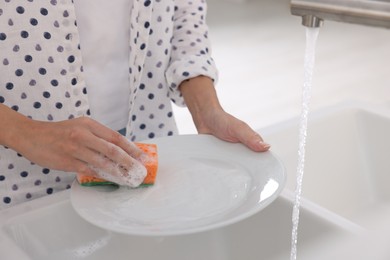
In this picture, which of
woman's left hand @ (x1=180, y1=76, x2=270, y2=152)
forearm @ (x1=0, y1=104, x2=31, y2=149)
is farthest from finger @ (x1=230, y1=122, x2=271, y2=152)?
forearm @ (x1=0, y1=104, x2=31, y2=149)

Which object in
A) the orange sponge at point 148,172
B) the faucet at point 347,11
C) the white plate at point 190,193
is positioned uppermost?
the faucet at point 347,11

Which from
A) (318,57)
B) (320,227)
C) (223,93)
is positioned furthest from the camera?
(318,57)

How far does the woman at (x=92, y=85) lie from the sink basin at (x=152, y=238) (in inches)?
2.8

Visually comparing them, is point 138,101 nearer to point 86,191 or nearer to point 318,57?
point 86,191

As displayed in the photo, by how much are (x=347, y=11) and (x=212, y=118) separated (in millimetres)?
477

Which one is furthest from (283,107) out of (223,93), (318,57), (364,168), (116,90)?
(116,90)

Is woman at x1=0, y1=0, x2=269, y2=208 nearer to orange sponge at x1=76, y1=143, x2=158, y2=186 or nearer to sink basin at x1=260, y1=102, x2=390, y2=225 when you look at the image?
orange sponge at x1=76, y1=143, x2=158, y2=186

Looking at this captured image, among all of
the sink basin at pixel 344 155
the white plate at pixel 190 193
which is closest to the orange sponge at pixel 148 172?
the white plate at pixel 190 193

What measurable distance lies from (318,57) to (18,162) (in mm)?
3028

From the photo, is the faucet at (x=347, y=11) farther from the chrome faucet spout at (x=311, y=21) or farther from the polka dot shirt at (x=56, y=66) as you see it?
the polka dot shirt at (x=56, y=66)

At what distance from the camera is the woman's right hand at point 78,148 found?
2.66ft

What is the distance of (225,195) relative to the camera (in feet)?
2.72

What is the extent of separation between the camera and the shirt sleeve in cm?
107

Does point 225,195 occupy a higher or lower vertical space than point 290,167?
higher
